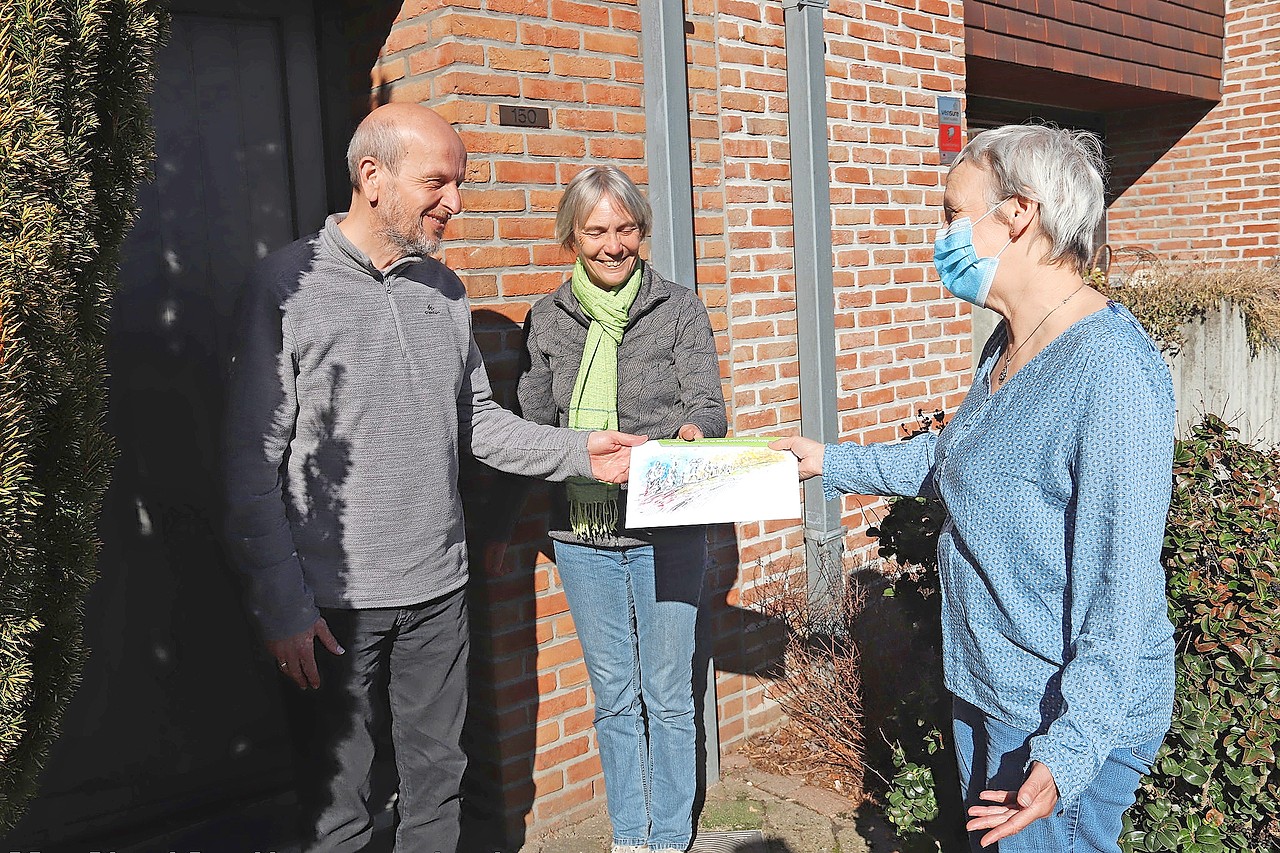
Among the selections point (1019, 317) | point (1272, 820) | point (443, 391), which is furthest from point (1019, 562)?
point (443, 391)

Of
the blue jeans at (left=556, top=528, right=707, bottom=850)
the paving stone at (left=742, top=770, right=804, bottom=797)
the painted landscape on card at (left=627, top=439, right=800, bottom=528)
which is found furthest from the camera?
the paving stone at (left=742, top=770, right=804, bottom=797)

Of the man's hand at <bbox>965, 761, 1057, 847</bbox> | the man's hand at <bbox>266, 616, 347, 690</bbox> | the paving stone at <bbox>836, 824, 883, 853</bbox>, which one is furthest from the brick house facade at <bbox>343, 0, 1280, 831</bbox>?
the man's hand at <bbox>965, 761, 1057, 847</bbox>

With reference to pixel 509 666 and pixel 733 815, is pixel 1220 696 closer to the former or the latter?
pixel 733 815

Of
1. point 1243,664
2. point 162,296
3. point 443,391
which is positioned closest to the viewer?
point 1243,664

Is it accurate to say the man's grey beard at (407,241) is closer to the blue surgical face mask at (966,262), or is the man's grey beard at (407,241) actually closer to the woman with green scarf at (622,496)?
the woman with green scarf at (622,496)

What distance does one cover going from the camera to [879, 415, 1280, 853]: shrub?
2650 mm

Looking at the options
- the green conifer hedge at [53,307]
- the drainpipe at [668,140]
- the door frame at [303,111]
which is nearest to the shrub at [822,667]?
the drainpipe at [668,140]

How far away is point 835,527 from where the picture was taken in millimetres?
4719

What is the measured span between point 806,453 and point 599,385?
0.68 metres

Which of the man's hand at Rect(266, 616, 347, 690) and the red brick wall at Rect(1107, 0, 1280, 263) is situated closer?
the man's hand at Rect(266, 616, 347, 690)

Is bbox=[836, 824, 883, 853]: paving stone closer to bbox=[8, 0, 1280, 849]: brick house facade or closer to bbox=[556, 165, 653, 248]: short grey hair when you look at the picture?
bbox=[8, 0, 1280, 849]: brick house facade

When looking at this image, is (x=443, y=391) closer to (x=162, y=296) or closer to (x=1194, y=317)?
(x=162, y=296)

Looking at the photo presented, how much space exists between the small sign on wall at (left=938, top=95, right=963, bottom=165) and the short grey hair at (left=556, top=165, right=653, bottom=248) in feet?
9.08

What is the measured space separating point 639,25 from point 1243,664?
9.66ft
